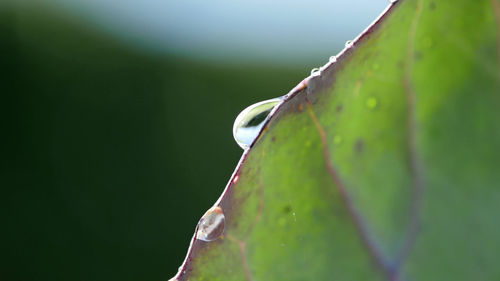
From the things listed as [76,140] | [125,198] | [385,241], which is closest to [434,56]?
[385,241]

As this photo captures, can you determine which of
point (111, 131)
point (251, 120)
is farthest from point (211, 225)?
point (111, 131)

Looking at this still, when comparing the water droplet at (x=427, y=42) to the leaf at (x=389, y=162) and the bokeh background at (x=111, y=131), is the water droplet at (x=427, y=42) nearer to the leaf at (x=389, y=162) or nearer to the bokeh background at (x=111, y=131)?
the leaf at (x=389, y=162)

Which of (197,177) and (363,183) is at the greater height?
(363,183)

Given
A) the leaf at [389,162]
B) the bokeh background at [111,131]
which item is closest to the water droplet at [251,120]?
the leaf at [389,162]

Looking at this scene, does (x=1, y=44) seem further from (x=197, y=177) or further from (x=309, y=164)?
(x=309, y=164)

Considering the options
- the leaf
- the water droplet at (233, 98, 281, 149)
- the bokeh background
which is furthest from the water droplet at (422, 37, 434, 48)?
the bokeh background

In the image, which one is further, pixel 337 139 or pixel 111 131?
pixel 111 131

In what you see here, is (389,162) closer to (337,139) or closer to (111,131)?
(337,139)
